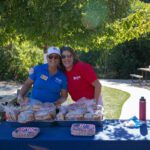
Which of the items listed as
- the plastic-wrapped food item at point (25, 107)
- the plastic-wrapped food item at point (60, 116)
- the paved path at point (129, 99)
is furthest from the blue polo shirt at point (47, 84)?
the paved path at point (129, 99)

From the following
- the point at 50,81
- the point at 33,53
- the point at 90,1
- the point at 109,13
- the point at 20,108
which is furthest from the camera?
the point at 33,53

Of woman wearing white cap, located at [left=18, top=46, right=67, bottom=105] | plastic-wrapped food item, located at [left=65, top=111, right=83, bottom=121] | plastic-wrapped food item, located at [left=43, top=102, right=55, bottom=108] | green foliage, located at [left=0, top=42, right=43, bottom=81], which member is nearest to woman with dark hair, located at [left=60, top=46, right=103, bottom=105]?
woman wearing white cap, located at [left=18, top=46, right=67, bottom=105]

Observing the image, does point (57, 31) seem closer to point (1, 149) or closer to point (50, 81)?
point (50, 81)

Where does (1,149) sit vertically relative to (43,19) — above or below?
below

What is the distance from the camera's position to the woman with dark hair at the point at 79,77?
4.41m

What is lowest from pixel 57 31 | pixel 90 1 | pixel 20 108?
pixel 20 108

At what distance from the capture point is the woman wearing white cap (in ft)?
14.4

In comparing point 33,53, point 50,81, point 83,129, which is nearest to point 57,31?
point 50,81

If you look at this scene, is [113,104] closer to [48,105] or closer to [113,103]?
[113,103]

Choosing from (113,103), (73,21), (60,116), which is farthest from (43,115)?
(113,103)

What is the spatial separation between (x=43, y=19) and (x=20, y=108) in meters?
1.81

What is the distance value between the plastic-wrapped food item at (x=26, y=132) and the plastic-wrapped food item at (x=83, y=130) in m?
0.34

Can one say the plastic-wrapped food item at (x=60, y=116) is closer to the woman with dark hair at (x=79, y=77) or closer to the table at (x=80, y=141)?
the table at (x=80, y=141)

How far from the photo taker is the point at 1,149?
360 centimetres
